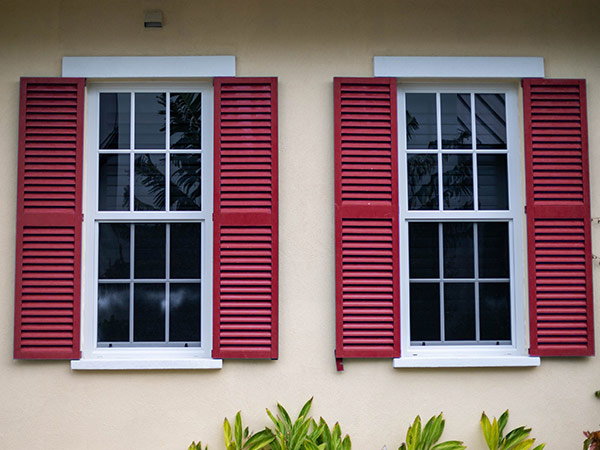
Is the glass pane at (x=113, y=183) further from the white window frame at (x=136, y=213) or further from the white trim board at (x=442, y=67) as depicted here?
the white trim board at (x=442, y=67)

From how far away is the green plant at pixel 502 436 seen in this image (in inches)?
144

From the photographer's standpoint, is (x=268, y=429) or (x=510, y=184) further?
(x=510, y=184)

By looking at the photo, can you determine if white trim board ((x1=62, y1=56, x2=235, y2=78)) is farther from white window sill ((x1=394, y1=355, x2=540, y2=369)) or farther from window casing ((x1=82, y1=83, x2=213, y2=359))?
white window sill ((x1=394, y1=355, x2=540, y2=369))

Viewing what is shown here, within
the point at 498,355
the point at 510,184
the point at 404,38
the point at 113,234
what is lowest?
the point at 498,355

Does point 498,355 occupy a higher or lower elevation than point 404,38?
lower

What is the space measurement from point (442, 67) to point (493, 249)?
3.98 ft

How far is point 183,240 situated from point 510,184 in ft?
7.03

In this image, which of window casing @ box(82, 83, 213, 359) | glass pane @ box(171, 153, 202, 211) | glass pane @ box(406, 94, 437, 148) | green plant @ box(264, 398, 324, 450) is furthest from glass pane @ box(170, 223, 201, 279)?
glass pane @ box(406, 94, 437, 148)

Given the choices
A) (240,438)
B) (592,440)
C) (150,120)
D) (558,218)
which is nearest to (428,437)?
(592,440)

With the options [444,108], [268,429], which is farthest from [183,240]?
[444,108]

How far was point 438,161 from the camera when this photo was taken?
3939 mm

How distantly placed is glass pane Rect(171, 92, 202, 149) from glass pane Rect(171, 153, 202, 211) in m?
0.09

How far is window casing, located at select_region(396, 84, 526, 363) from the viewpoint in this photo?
3896 mm

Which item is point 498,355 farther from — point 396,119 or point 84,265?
point 84,265
